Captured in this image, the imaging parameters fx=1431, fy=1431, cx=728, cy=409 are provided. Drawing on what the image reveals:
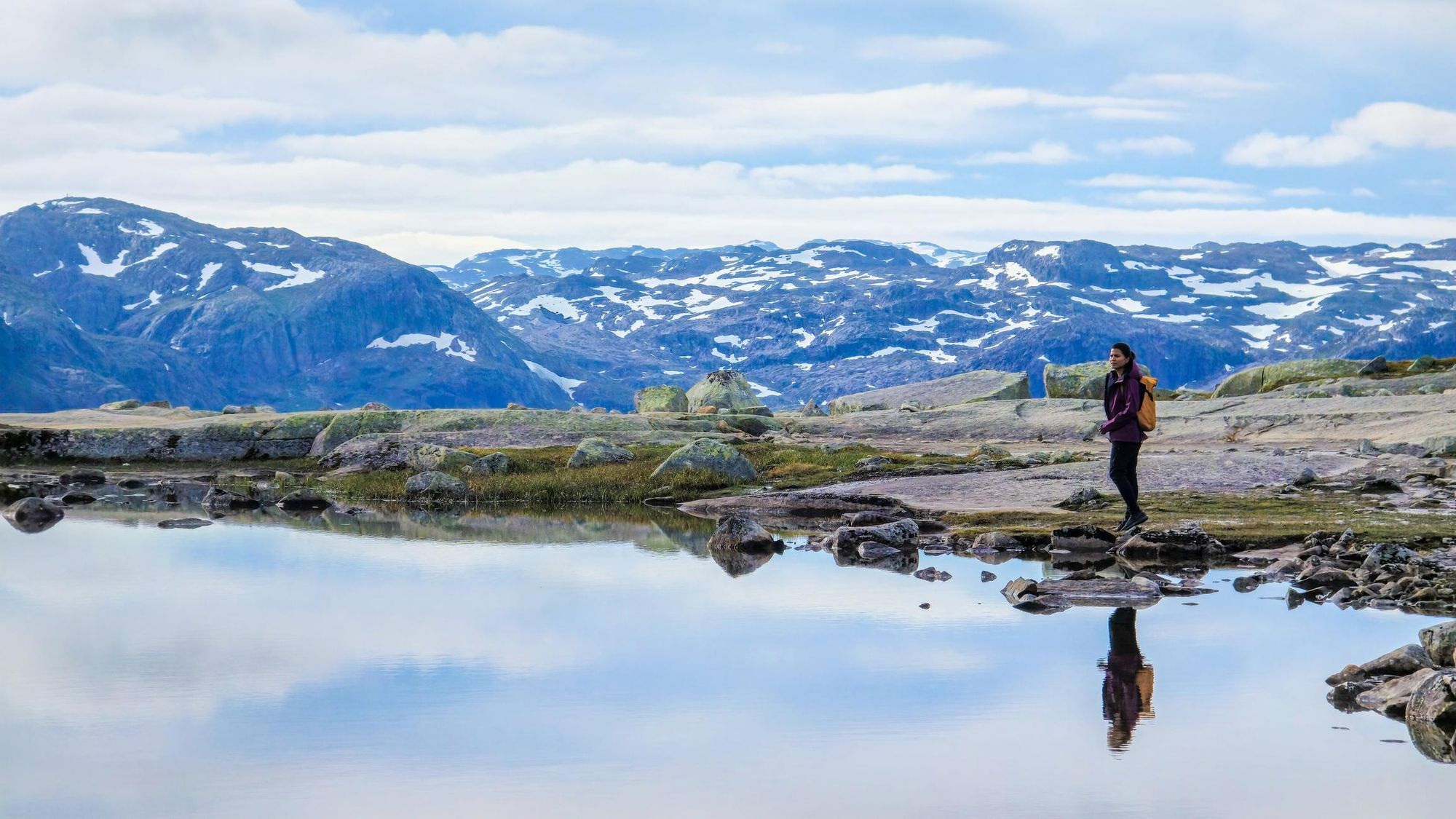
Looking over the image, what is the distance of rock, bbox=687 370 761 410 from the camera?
8550 cm

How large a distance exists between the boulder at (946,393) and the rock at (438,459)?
35.2 m

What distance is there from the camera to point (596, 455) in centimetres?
4594

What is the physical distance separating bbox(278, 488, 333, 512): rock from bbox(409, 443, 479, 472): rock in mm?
4138

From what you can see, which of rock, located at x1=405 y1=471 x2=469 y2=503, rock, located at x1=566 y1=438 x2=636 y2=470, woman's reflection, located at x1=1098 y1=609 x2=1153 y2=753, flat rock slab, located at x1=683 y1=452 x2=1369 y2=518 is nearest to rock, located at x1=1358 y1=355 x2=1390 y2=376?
flat rock slab, located at x1=683 y1=452 x2=1369 y2=518

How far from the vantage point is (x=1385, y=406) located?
53.8 metres

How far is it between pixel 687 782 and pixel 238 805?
147 inches

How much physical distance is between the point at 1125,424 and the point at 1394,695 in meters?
13.0

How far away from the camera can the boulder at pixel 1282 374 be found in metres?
76.9

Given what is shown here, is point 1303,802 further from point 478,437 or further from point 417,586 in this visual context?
point 478,437

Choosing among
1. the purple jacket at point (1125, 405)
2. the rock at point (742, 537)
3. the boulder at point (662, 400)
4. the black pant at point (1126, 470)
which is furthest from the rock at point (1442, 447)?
the boulder at point (662, 400)

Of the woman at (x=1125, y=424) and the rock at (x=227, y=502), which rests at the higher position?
the woman at (x=1125, y=424)

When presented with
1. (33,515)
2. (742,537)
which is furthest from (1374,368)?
(33,515)

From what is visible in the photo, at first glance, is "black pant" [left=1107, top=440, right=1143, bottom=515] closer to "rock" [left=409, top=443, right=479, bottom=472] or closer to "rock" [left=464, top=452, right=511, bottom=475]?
"rock" [left=464, top=452, right=511, bottom=475]

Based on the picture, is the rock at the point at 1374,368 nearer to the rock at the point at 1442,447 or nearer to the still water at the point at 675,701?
the rock at the point at 1442,447
